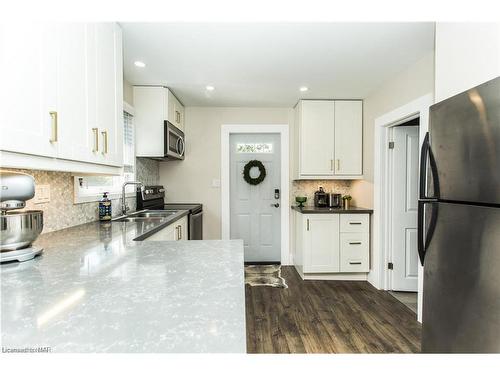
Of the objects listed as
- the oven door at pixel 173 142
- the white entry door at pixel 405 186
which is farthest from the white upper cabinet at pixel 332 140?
the oven door at pixel 173 142

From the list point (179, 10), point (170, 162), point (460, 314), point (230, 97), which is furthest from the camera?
point (170, 162)

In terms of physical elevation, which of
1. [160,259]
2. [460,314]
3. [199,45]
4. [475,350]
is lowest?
[475,350]

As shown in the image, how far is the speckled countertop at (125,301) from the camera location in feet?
1.73

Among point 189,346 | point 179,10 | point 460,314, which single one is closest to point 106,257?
point 189,346

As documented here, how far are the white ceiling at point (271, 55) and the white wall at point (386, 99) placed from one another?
9 centimetres

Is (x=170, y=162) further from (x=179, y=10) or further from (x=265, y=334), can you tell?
(x=179, y=10)

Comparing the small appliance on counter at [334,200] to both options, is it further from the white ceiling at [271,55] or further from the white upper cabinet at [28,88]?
the white upper cabinet at [28,88]

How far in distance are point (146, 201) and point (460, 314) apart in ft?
9.56

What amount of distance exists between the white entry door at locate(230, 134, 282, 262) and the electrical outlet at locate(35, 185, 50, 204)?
99.5 inches

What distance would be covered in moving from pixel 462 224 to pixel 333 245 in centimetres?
215

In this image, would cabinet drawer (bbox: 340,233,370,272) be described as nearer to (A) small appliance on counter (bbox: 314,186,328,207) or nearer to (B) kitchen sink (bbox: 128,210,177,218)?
(A) small appliance on counter (bbox: 314,186,328,207)

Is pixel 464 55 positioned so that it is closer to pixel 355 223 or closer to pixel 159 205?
pixel 355 223

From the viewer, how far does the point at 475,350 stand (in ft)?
3.96

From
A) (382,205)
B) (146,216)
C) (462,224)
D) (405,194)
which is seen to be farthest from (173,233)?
(405,194)
